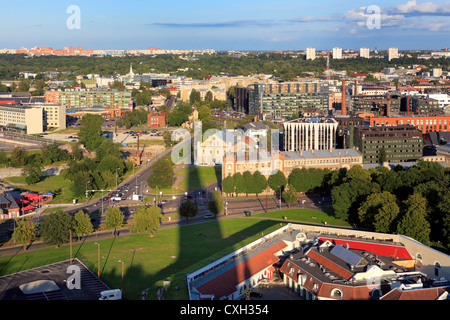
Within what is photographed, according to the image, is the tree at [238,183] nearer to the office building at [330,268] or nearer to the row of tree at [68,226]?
the row of tree at [68,226]

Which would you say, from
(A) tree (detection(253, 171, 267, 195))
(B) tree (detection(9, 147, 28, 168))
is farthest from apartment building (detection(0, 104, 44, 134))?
(A) tree (detection(253, 171, 267, 195))

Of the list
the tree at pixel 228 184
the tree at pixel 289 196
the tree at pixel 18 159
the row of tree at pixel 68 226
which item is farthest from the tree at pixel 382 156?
the tree at pixel 18 159

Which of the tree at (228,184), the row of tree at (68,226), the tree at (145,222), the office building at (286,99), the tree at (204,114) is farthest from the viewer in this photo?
the tree at (204,114)

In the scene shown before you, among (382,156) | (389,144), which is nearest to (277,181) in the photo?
(382,156)

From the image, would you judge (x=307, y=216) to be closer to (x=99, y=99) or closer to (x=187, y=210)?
(x=187, y=210)

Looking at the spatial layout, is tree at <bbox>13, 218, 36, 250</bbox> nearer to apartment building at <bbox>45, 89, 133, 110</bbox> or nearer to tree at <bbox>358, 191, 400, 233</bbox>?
tree at <bbox>358, 191, 400, 233</bbox>

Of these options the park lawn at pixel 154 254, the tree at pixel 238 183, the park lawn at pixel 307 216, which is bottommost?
the park lawn at pixel 154 254
